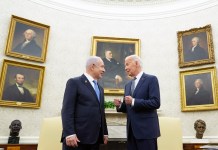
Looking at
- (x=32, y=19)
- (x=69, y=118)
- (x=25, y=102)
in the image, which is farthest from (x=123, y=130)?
(x=32, y=19)

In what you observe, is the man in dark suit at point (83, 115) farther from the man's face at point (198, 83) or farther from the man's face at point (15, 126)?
the man's face at point (198, 83)

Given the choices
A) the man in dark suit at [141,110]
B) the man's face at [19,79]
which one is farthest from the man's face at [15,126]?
the man in dark suit at [141,110]

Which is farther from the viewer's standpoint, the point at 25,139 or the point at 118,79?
the point at 118,79

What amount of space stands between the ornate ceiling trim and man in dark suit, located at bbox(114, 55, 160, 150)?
14.8 ft

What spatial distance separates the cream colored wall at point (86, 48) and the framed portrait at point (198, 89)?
161 millimetres

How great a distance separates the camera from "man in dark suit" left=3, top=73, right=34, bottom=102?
5282mm

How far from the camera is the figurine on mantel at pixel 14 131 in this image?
15.9ft

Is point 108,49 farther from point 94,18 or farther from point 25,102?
point 25,102

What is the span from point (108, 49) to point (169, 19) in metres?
2.06

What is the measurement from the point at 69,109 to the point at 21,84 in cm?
358

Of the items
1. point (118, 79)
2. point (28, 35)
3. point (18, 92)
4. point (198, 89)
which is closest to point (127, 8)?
point (118, 79)

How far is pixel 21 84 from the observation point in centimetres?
555

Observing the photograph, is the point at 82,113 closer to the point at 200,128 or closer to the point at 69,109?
the point at 69,109

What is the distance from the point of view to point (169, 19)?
672cm
